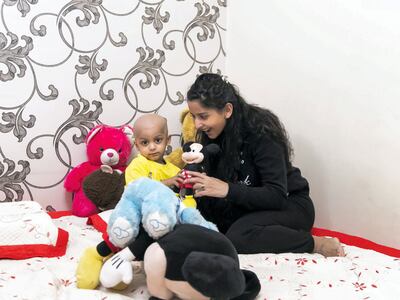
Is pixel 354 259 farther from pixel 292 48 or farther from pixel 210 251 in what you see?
pixel 292 48

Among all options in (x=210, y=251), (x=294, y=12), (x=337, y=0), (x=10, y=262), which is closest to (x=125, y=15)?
(x=294, y=12)

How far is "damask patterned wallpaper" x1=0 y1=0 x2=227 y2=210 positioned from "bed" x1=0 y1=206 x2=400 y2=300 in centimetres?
52

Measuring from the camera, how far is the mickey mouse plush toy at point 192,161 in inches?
58.9

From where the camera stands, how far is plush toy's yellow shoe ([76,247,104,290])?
1.15 m

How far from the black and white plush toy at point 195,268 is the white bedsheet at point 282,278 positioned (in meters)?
0.10

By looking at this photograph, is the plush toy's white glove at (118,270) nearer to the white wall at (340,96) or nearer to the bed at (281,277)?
the bed at (281,277)

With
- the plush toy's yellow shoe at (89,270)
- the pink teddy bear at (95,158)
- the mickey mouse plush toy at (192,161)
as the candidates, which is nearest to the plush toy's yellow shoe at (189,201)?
the mickey mouse plush toy at (192,161)

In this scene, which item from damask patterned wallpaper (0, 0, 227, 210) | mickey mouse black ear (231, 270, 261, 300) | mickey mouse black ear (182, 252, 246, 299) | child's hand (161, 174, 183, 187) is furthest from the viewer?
damask patterned wallpaper (0, 0, 227, 210)

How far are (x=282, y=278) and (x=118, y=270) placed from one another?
431mm

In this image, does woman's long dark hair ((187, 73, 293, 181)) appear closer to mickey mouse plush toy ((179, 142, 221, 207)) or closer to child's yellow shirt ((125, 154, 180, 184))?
mickey mouse plush toy ((179, 142, 221, 207))

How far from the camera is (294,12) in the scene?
1.86m

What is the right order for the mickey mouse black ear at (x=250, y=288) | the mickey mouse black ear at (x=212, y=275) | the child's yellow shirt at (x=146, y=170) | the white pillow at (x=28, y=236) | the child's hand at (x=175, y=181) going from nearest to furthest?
the mickey mouse black ear at (x=212, y=275) → the mickey mouse black ear at (x=250, y=288) → the white pillow at (x=28, y=236) → the child's hand at (x=175, y=181) → the child's yellow shirt at (x=146, y=170)

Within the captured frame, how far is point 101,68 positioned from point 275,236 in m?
0.99

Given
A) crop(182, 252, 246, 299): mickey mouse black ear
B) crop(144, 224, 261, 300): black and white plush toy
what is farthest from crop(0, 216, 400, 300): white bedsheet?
crop(182, 252, 246, 299): mickey mouse black ear
